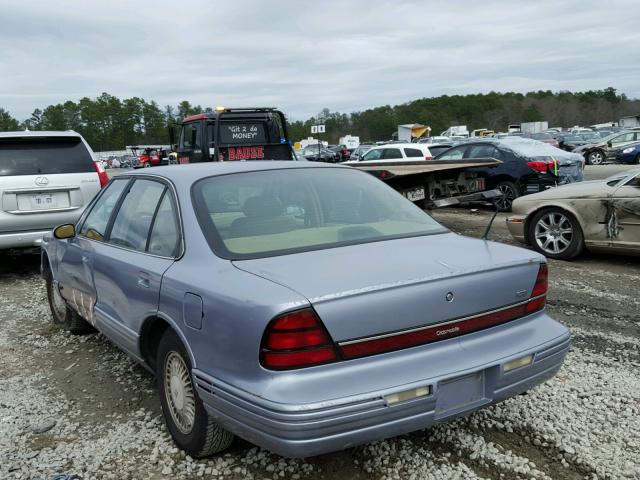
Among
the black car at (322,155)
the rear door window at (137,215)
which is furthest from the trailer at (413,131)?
the rear door window at (137,215)

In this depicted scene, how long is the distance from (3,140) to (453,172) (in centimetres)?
653

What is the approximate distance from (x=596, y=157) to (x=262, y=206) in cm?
2750

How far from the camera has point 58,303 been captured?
5.23m

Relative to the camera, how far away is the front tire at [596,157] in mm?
26844

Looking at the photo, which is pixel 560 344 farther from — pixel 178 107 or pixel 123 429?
pixel 178 107

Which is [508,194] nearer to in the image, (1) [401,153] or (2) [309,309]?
(1) [401,153]

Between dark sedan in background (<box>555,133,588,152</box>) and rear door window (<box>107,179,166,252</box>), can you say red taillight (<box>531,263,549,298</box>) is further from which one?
dark sedan in background (<box>555,133,588,152</box>)

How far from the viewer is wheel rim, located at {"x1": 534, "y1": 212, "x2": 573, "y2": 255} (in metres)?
A: 7.35

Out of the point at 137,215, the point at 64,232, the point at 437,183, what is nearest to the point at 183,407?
the point at 137,215

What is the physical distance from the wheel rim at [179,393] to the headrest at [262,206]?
850 mm

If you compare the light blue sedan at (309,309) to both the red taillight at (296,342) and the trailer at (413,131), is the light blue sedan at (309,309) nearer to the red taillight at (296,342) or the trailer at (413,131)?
the red taillight at (296,342)

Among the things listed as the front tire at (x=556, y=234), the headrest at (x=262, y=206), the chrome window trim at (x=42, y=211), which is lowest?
the front tire at (x=556, y=234)

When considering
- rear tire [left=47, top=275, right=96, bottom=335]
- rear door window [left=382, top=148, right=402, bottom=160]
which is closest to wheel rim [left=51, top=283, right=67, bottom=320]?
rear tire [left=47, top=275, right=96, bottom=335]

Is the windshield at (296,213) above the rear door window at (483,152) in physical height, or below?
below
